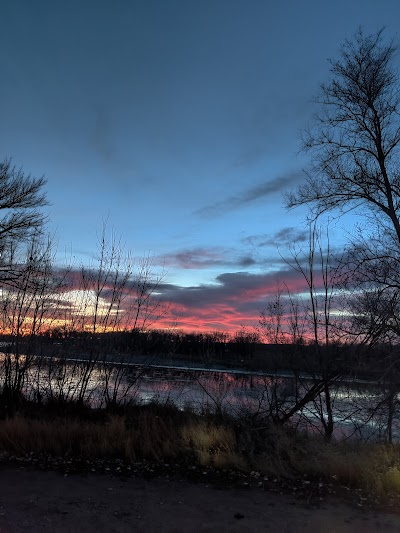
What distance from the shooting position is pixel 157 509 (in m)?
5.44

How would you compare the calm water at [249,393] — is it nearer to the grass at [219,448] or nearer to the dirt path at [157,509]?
the grass at [219,448]

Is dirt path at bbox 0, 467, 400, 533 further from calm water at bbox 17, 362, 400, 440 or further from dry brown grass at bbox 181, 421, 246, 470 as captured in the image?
calm water at bbox 17, 362, 400, 440

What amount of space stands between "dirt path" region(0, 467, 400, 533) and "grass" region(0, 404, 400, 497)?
32.4 inches

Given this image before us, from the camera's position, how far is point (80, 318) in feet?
43.8

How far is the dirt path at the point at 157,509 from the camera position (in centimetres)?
484

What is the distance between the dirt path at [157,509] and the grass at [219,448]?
822 mm

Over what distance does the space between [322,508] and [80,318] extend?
31.1 ft

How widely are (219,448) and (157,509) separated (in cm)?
228

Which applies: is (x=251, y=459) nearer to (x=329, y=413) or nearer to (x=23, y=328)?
(x=329, y=413)

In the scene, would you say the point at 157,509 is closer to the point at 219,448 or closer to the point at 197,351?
the point at 219,448

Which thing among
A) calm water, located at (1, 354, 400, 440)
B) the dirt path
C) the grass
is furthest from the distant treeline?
the dirt path

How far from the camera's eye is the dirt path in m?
4.84

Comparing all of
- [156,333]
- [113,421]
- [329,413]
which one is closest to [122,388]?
[156,333]

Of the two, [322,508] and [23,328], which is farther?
[23,328]
